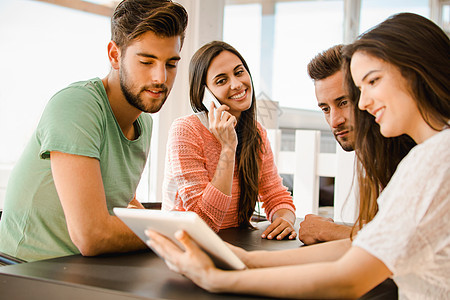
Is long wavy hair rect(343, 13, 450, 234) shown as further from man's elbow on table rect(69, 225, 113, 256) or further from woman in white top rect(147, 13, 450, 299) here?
man's elbow on table rect(69, 225, 113, 256)

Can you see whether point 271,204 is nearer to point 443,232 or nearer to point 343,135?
point 343,135

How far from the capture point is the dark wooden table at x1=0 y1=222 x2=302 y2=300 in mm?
858

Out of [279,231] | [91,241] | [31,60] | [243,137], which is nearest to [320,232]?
[279,231]

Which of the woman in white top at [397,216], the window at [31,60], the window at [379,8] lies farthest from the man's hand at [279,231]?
the window at [379,8]

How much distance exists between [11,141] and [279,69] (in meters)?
2.22

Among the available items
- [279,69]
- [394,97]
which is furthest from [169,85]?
[279,69]

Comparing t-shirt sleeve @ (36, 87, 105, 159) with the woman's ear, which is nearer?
t-shirt sleeve @ (36, 87, 105, 159)

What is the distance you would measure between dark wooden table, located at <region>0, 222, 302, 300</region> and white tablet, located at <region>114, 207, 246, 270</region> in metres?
0.07

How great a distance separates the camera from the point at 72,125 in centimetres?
129

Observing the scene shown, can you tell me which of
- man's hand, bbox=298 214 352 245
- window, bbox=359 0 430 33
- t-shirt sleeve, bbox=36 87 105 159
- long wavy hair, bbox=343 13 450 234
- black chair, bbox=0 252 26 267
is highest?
window, bbox=359 0 430 33

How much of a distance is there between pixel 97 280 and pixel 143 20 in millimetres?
926

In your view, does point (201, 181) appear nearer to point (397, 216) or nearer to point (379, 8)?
point (397, 216)

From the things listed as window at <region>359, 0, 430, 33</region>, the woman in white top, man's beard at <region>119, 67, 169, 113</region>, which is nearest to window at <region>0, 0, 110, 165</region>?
man's beard at <region>119, 67, 169, 113</region>

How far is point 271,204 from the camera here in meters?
2.06
